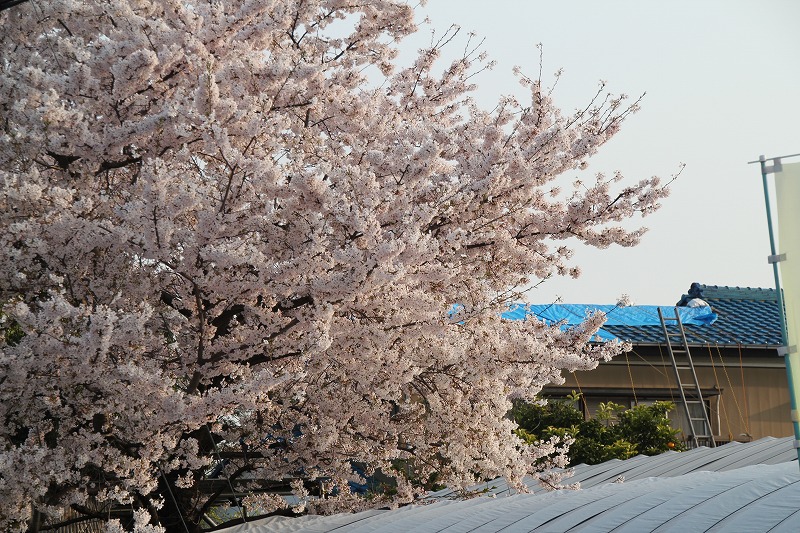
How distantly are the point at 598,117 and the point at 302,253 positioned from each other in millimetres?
4178

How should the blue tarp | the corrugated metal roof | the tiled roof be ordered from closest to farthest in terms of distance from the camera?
the corrugated metal roof, the tiled roof, the blue tarp

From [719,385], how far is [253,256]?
50.9ft

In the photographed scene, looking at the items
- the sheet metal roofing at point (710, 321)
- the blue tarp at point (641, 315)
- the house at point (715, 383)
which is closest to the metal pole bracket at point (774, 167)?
the sheet metal roofing at point (710, 321)

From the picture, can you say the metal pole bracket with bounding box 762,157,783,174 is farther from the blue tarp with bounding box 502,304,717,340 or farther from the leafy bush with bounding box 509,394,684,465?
the blue tarp with bounding box 502,304,717,340

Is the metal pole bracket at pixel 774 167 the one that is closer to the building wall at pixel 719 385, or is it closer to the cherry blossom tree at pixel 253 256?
the cherry blossom tree at pixel 253 256

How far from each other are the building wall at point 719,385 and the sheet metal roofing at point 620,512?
10.9 m

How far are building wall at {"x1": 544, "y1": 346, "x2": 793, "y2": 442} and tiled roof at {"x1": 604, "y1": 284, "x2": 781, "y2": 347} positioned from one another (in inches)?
13.3

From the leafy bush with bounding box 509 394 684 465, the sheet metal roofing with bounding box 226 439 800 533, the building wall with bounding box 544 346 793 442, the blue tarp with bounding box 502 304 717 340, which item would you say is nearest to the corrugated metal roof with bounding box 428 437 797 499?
the leafy bush with bounding box 509 394 684 465

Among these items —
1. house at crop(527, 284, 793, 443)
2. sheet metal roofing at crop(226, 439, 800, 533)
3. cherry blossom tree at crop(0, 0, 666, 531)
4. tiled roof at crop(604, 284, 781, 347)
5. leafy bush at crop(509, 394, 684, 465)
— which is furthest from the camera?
tiled roof at crop(604, 284, 781, 347)

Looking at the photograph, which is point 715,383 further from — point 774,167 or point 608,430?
point 774,167

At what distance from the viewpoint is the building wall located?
68.5 feet

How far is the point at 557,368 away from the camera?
34.9 ft

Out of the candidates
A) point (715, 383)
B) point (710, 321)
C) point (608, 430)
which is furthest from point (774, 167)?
point (710, 321)

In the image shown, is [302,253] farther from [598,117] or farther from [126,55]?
[598,117]
